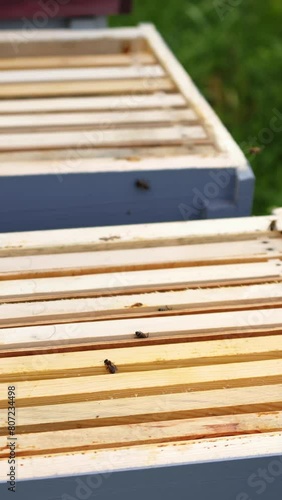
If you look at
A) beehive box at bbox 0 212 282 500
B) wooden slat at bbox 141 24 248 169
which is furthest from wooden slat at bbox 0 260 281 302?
wooden slat at bbox 141 24 248 169

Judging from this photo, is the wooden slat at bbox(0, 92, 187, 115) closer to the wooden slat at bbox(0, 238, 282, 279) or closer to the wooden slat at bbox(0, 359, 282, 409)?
the wooden slat at bbox(0, 238, 282, 279)

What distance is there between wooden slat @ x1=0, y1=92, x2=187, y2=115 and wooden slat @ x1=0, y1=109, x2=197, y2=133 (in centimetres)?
3

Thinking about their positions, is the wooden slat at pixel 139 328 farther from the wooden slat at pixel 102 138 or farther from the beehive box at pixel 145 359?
the wooden slat at pixel 102 138

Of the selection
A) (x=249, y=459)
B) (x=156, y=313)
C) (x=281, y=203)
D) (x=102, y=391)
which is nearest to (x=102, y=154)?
(x=156, y=313)

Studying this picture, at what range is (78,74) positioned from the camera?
3570 millimetres

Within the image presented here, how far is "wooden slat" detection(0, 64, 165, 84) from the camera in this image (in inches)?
137

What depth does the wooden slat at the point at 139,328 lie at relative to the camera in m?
2.12

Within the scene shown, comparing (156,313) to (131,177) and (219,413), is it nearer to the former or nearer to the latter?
(219,413)

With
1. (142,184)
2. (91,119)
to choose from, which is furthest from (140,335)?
(91,119)

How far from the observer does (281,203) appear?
202 inches

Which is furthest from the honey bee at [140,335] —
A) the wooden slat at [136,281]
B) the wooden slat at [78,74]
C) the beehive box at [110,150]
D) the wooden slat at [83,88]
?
the wooden slat at [78,74]

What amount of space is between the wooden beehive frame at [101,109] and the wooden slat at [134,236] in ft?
0.98

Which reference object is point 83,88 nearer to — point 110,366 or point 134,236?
point 134,236

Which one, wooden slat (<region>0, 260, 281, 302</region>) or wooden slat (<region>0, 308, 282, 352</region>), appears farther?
wooden slat (<region>0, 260, 281, 302</region>)
